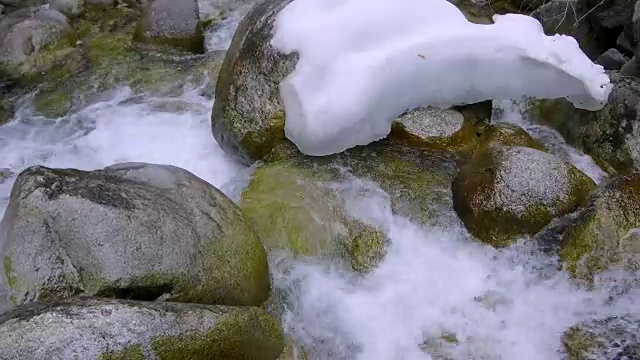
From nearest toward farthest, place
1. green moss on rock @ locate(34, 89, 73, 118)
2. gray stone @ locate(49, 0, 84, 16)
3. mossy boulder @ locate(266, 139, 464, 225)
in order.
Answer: mossy boulder @ locate(266, 139, 464, 225)
green moss on rock @ locate(34, 89, 73, 118)
gray stone @ locate(49, 0, 84, 16)

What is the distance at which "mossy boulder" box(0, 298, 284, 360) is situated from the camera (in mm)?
2719

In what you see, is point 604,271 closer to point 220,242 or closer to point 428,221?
point 428,221

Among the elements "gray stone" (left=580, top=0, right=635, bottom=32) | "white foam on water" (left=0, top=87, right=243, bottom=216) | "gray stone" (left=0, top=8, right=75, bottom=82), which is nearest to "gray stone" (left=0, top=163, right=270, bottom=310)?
"white foam on water" (left=0, top=87, right=243, bottom=216)

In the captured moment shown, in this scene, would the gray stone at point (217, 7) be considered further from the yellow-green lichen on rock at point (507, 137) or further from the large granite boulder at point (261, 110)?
the yellow-green lichen on rock at point (507, 137)

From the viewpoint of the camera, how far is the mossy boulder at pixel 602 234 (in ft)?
13.5

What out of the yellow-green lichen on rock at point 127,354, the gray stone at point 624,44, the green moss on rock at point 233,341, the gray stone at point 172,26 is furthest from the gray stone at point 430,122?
the gray stone at point 172,26

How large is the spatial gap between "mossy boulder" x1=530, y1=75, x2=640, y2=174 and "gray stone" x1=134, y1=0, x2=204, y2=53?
4.20 meters

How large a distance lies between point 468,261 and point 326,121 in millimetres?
1446

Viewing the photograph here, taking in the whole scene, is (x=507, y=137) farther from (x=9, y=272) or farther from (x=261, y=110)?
(x=9, y=272)

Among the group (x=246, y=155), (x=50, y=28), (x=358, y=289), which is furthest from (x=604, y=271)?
(x=50, y=28)

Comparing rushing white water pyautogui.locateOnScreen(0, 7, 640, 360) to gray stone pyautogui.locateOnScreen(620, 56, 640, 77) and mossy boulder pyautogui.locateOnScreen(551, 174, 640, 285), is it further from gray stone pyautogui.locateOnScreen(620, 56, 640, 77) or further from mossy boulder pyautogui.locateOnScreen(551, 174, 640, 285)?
gray stone pyautogui.locateOnScreen(620, 56, 640, 77)

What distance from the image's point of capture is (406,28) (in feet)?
16.5

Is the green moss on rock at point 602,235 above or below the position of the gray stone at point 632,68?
below

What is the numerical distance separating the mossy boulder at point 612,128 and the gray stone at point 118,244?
291 cm
